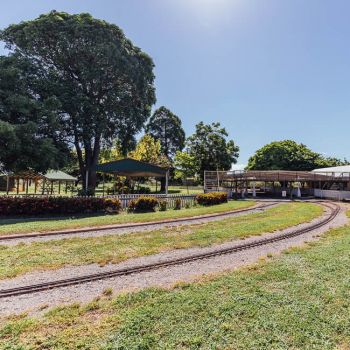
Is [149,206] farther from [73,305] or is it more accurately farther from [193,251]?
[73,305]

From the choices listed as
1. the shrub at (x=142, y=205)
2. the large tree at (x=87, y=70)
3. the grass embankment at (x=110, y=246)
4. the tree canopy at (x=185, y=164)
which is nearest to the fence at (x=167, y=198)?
the shrub at (x=142, y=205)

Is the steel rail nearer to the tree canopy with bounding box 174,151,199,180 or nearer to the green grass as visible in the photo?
the green grass

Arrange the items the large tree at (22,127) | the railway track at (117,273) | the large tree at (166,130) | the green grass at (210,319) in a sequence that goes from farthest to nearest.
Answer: the large tree at (166,130)
the large tree at (22,127)
the railway track at (117,273)
the green grass at (210,319)

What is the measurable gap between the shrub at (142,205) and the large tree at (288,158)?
1791 inches

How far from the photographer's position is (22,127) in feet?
52.1

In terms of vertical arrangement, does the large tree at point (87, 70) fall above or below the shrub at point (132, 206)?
above

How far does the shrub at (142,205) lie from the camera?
17.2 meters

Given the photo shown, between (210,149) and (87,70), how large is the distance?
26435 millimetres

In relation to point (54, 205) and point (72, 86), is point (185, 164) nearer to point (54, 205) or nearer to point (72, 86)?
point (72, 86)

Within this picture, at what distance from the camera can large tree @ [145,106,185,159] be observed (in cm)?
6462

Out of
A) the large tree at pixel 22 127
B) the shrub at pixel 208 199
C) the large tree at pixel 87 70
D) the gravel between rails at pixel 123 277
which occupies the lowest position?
the gravel between rails at pixel 123 277

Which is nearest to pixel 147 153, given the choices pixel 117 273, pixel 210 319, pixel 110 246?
pixel 110 246

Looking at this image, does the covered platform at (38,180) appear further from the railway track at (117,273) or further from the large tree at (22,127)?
the railway track at (117,273)

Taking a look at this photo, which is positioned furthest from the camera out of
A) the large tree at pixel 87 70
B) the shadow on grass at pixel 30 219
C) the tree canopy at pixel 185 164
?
the tree canopy at pixel 185 164
